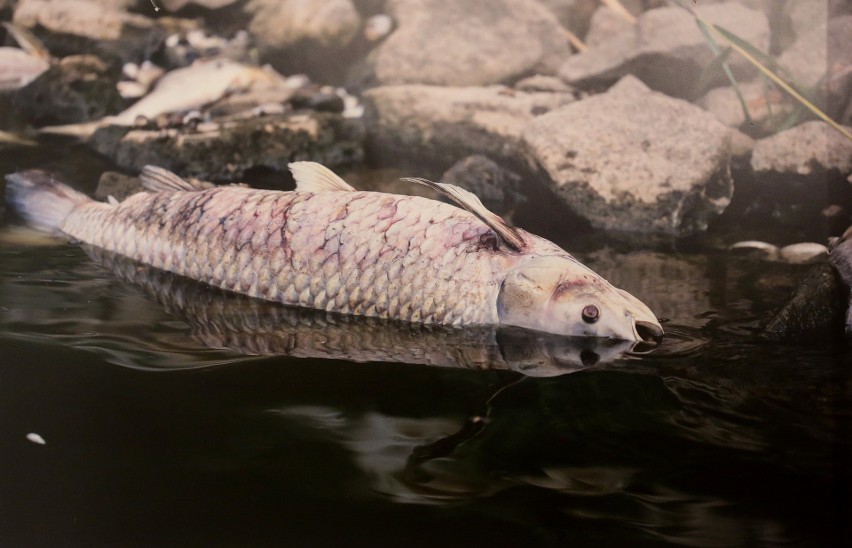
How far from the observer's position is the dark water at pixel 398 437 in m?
1.44

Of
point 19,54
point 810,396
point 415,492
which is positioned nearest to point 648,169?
point 810,396

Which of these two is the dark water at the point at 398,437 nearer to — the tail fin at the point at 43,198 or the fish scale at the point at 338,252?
the fish scale at the point at 338,252

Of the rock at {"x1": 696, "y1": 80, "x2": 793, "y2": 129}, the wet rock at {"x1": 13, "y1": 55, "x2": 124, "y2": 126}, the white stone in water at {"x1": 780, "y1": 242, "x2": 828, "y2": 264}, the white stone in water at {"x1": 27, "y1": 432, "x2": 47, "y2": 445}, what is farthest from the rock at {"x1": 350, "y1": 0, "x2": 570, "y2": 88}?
the white stone in water at {"x1": 27, "y1": 432, "x2": 47, "y2": 445}

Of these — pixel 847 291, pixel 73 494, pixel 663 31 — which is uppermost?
pixel 663 31

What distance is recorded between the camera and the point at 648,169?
411 centimetres

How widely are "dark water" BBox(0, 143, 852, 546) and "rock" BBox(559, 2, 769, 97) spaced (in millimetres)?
3090

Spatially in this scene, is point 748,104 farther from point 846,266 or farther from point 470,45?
point 846,266

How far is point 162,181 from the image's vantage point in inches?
121

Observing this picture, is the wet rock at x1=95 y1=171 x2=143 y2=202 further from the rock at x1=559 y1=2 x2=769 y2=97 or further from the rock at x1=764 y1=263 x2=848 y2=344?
the rock at x1=559 y1=2 x2=769 y2=97

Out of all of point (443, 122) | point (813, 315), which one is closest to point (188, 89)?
point (443, 122)

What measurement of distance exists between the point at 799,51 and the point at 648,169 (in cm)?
154

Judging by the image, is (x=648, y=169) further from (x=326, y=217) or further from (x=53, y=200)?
(x=53, y=200)

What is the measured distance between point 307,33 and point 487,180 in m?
2.79

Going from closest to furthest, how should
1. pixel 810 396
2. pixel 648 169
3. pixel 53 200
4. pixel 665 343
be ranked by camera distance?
1. pixel 810 396
2. pixel 665 343
3. pixel 53 200
4. pixel 648 169
